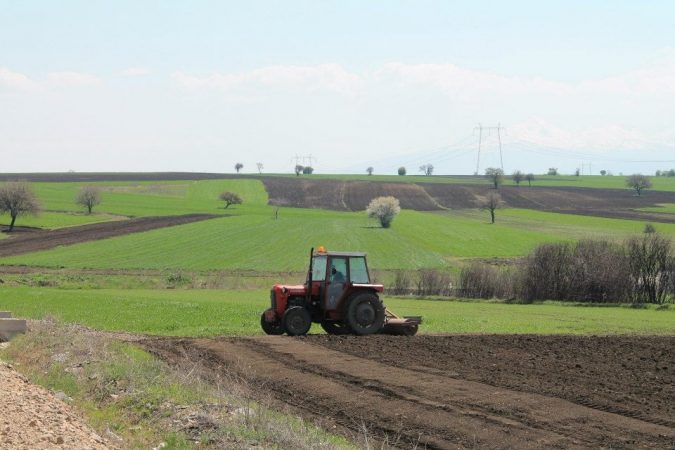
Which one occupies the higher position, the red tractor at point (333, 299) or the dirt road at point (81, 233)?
the red tractor at point (333, 299)

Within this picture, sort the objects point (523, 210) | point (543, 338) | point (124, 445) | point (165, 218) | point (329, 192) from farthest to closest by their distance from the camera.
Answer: point (329, 192) < point (523, 210) < point (165, 218) < point (543, 338) < point (124, 445)

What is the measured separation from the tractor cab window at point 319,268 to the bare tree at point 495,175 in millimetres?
126240

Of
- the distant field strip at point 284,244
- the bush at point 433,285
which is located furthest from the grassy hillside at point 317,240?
the bush at point 433,285

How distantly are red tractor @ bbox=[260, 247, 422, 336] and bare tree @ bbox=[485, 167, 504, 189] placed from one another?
414 ft

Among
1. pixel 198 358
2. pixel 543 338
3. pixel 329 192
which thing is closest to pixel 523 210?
pixel 329 192

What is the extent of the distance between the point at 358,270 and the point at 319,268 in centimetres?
107

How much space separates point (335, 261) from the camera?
23.5 meters

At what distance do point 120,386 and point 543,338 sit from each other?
13.9m

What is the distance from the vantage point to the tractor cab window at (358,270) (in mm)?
23562

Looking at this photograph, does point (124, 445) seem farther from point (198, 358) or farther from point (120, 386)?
point (198, 358)

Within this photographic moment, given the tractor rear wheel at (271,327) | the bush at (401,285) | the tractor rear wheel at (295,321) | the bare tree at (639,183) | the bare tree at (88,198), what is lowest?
the bush at (401,285)

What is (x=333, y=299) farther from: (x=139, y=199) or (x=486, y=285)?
(x=139, y=199)

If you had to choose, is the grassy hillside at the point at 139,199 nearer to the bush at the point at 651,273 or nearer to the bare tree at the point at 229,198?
the bare tree at the point at 229,198

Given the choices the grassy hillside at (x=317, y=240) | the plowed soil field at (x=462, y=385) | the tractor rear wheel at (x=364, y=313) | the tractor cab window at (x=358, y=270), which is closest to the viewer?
the plowed soil field at (x=462, y=385)
